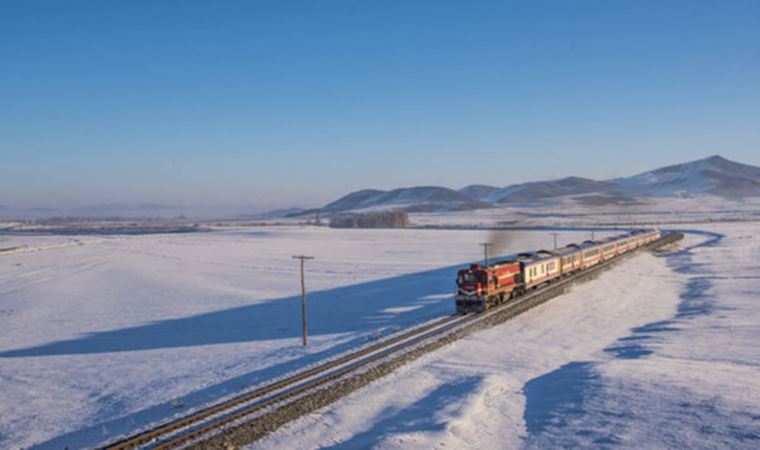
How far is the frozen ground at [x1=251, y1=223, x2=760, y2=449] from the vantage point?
17234 mm

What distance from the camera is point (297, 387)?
22.3m

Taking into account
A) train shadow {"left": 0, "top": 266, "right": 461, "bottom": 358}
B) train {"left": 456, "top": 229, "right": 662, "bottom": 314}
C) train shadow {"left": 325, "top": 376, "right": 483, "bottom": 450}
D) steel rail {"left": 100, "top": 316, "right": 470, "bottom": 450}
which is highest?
train {"left": 456, "top": 229, "right": 662, "bottom": 314}

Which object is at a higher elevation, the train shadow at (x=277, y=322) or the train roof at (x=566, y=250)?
the train roof at (x=566, y=250)

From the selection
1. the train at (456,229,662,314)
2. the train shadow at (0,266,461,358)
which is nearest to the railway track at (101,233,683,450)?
the train at (456,229,662,314)

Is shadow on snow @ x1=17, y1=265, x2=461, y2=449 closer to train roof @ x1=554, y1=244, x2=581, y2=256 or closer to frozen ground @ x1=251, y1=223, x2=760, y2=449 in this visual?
frozen ground @ x1=251, y1=223, x2=760, y2=449

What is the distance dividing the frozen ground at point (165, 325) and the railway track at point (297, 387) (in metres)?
2.12

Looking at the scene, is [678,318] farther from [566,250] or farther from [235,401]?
[235,401]

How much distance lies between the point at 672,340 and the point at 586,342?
14.8 ft

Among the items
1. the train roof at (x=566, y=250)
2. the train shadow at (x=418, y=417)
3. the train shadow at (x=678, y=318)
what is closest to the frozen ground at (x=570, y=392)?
the train shadow at (x=418, y=417)

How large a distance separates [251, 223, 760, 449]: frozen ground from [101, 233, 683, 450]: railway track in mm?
1094

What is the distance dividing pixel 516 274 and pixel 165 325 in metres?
26.3

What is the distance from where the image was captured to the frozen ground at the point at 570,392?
17.2 meters

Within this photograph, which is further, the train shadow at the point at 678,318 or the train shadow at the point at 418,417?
the train shadow at the point at 678,318

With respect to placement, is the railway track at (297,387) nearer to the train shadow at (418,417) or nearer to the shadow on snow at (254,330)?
the shadow on snow at (254,330)
